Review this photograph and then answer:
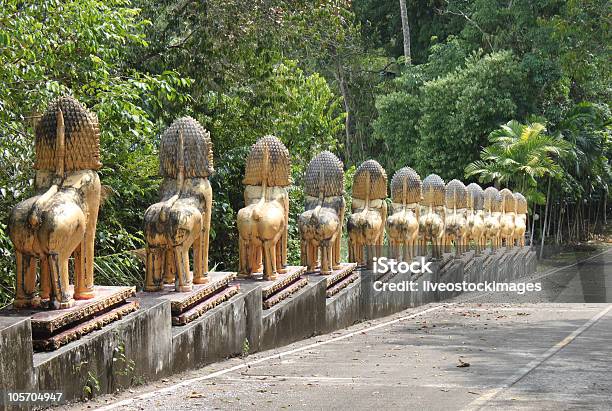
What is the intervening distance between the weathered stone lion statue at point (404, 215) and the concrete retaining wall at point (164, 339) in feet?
7.80

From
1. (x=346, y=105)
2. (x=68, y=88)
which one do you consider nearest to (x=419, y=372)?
(x=68, y=88)

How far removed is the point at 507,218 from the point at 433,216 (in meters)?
7.00

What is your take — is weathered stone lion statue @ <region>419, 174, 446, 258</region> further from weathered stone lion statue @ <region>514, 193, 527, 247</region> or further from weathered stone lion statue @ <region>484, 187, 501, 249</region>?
weathered stone lion statue @ <region>514, 193, 527, 247</region>

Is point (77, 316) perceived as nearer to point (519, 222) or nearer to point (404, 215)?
point (404, 215)

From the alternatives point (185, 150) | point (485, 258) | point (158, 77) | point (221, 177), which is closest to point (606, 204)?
point (485, 258)

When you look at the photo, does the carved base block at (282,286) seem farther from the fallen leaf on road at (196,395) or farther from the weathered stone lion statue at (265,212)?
the fallen leaf on road at (196,395)

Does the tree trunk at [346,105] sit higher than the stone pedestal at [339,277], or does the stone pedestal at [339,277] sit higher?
the tree trunk at [346,105]

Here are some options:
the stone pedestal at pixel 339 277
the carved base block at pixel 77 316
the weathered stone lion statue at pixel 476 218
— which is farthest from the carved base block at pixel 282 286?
the weathered stone lion statue at pixel 476 218

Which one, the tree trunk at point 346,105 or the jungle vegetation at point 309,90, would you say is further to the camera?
the tree trunk at point 346,105

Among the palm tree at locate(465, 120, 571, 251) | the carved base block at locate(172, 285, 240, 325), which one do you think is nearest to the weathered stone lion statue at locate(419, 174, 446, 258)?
the carved base block at locate(172, 285, 240, 325)

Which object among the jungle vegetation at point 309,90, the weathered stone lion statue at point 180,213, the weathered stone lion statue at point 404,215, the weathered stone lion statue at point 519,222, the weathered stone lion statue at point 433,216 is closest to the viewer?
the weathered stone lion statue at point 180,213

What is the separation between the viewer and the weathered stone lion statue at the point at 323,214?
479 inches

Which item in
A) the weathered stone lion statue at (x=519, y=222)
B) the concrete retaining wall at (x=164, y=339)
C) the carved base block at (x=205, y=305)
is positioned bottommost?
the concrete retaining wall at (x=164, y=339)

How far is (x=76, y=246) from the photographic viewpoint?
701 centimetres
